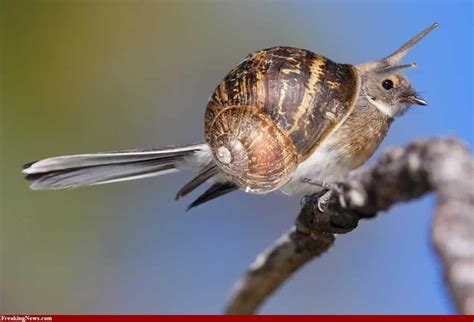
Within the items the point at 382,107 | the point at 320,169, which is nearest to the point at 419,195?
the point at 320,169

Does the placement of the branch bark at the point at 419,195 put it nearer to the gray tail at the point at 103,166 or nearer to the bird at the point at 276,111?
the bird at the point at 276,111

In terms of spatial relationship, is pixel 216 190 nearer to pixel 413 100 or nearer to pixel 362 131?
pixel 362 131

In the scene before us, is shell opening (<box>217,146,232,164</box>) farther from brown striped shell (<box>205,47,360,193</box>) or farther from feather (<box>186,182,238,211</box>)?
feather (<box>186,182,238,211</box>)

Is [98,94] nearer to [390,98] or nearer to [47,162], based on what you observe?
[47,162]

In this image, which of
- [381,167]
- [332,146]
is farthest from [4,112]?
[381,167]

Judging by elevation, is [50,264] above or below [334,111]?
above

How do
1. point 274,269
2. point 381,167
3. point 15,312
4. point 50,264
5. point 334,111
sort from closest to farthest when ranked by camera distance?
1. point 381,167
2. point 334,111
3. point 274,269
4. point 15,312
5. point 50,264

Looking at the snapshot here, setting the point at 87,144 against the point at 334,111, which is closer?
the point at 334,111

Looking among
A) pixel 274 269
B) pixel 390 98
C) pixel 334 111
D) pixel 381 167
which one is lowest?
pixel 381 167
